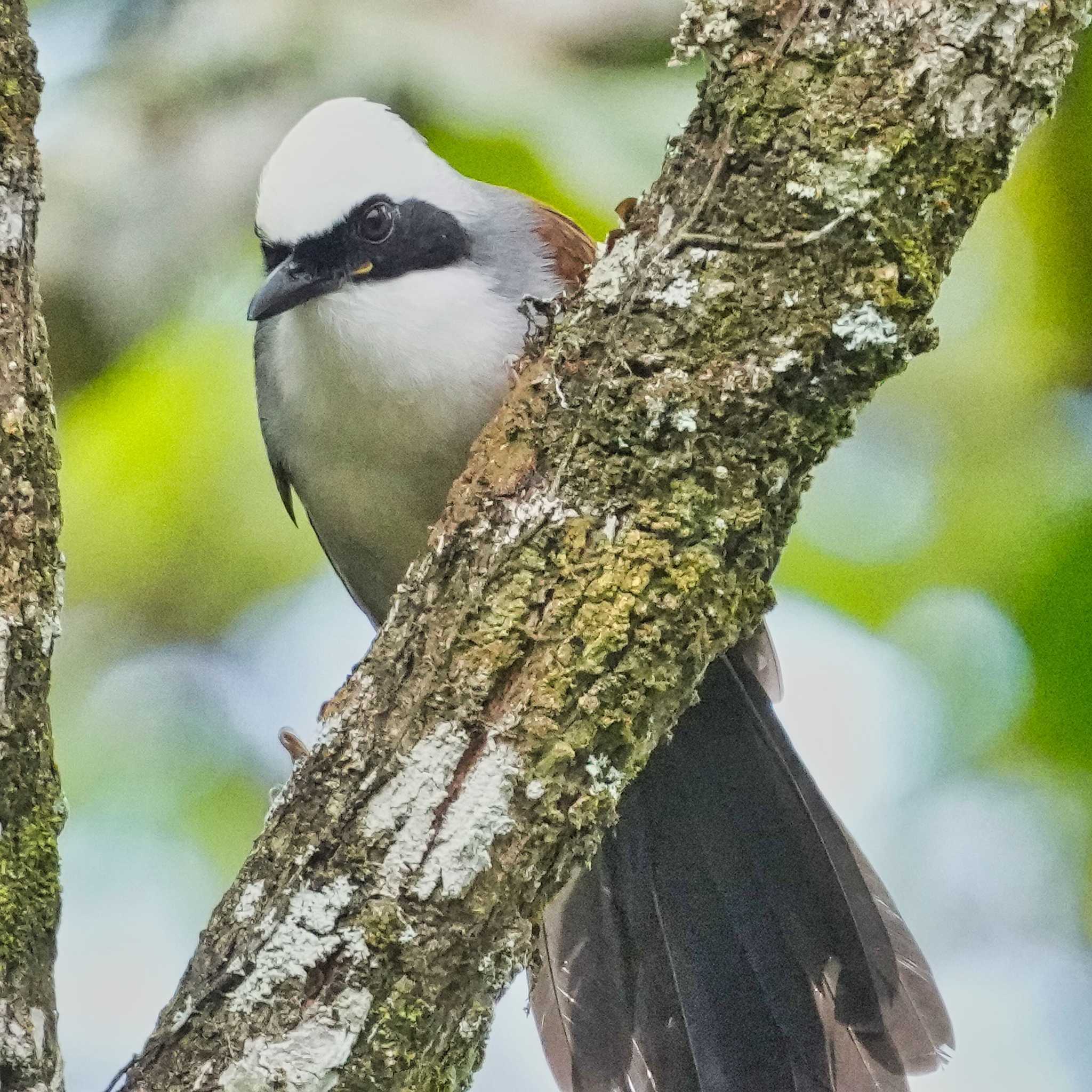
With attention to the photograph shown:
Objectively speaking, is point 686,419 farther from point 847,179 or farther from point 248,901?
point 248,901

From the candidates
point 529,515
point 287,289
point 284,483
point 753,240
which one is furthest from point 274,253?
point 753,240

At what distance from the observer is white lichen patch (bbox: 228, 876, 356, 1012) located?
5.55 feet

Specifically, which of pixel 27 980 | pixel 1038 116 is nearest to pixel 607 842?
pixel 27 980

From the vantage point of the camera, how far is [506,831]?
170cm

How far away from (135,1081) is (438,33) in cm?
265

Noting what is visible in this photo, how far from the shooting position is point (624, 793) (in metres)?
2.48

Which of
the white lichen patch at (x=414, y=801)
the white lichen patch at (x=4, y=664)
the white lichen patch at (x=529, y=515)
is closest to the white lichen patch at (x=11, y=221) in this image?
the white lichen patch at (x=4, y=664)

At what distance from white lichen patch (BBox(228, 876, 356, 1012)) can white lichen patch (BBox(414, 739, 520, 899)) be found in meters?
0.10

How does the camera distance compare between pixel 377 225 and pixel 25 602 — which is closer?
pixel 25 602

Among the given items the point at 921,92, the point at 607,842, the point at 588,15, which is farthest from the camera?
the point at 588,15

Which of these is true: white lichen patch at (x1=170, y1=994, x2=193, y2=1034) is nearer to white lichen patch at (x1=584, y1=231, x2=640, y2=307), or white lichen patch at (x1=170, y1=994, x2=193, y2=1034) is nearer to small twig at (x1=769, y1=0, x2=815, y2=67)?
white lichen patch at (x1=584, y1=231, x2=640, y2=307)

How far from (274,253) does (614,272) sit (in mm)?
1179

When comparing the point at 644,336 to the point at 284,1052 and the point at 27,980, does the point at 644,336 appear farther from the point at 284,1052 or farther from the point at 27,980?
the point at 27,980

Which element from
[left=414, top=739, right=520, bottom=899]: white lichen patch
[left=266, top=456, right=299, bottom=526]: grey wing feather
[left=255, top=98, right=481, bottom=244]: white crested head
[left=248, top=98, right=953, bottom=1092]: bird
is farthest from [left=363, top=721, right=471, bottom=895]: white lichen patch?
[left=266, top=456, right=299, bottom=526]: grey wing feather
